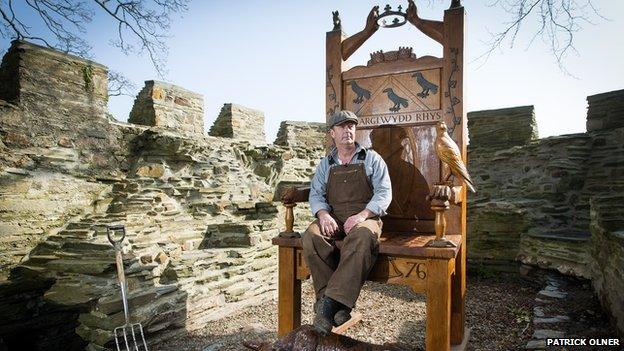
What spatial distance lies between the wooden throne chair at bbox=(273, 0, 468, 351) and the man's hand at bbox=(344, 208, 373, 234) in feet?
1.14

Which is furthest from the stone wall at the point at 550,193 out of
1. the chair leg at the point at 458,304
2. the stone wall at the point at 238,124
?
the stone wall at the point at 238,124

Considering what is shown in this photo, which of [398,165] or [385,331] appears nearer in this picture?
[398,165]

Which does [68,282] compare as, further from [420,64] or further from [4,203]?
[420,64]

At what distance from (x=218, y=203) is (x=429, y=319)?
472 cm

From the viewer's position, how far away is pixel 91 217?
5.05 metres

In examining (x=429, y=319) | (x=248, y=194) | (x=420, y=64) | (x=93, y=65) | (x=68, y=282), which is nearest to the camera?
(x=429, y=319)

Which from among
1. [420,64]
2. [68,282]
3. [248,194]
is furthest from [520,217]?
[68,282]

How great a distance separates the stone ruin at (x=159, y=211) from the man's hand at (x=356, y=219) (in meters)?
2.49

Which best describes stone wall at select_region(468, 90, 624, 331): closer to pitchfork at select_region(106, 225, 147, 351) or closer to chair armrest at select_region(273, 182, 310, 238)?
chair armrest at select_region(273, 182, 310, 238)

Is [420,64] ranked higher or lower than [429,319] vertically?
higher

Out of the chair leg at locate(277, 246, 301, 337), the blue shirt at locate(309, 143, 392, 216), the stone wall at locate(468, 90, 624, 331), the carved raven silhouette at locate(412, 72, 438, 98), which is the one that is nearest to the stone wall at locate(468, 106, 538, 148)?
the stone wall at locate(468, 90, 624, 331)

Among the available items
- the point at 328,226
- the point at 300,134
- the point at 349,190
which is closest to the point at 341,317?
the point at 328,226

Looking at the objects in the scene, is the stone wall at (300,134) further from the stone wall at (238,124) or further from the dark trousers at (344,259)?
the dark trousers at (344,259)

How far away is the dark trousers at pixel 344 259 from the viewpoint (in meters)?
2.19
